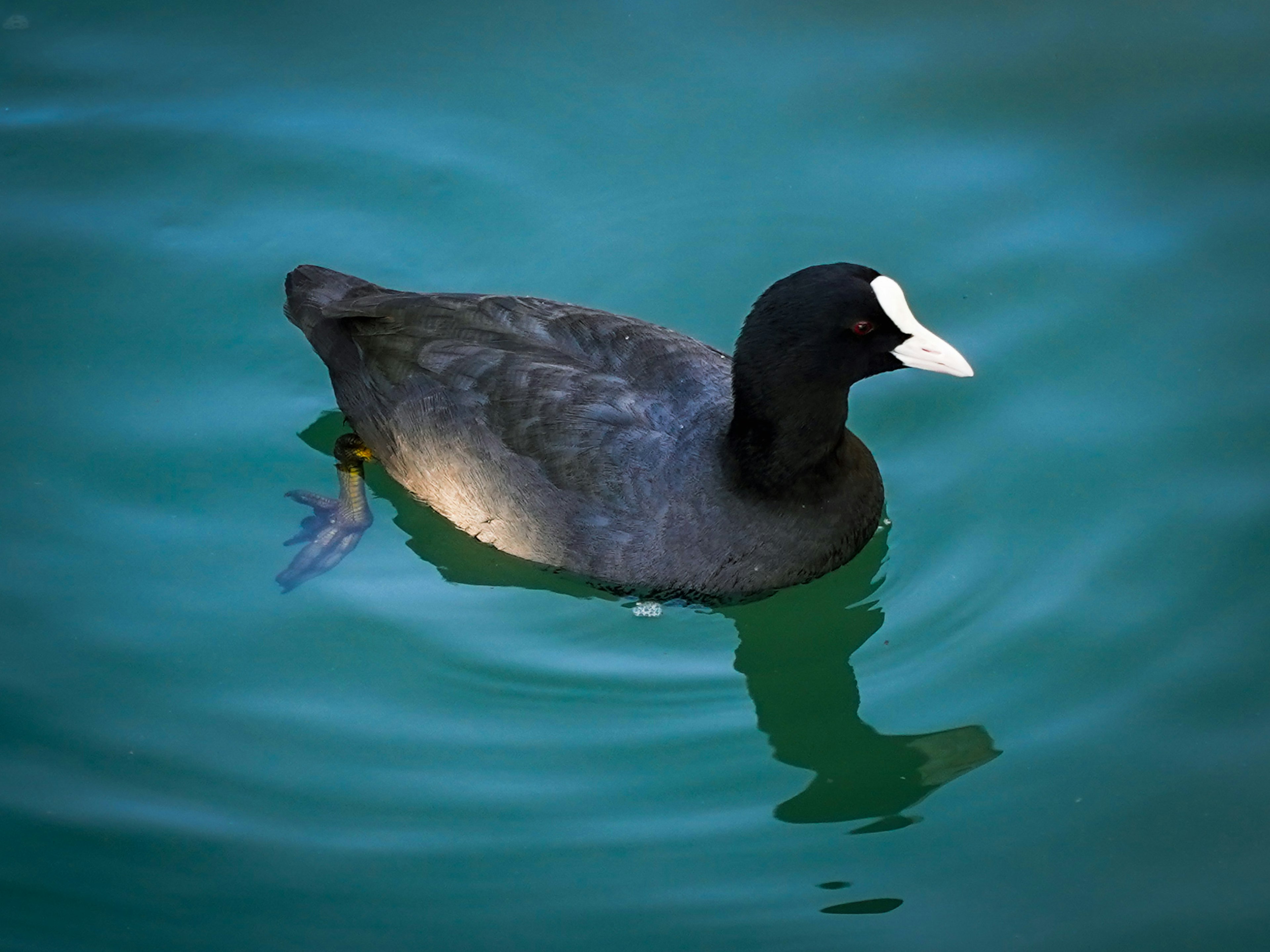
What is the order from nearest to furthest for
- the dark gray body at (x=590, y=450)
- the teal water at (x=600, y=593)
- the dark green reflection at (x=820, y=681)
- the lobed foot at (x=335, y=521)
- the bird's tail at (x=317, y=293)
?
the teal water at (x=600, y=593) → the dark green reflection at (x=820, y=681) → the dark gray body at (x=590, y=450) → the lobed foot at (x=335, y=521) → the bird's tail at (x=317, y=293)

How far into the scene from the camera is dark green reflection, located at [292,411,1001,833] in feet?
16.8

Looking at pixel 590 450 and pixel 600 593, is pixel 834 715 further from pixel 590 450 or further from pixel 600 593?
pixel 590 450

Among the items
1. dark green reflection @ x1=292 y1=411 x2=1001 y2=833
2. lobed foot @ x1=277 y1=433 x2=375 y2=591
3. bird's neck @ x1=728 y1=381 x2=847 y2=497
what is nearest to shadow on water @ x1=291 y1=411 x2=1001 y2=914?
dark green reflection @ x1=292 y1=411 x2=1001 y2=833

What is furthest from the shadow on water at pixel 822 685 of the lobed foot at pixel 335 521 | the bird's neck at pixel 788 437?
the bird's neck at pixel 788 437

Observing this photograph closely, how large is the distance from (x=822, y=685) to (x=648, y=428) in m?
1.19

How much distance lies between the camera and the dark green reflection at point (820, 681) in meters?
5.12

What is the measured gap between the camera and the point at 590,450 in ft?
17.9

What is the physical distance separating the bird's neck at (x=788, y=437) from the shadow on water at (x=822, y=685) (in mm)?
511

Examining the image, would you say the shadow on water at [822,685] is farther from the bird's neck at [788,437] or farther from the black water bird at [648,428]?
the bird's neck at [788,437]

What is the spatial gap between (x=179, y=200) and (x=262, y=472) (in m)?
1.93

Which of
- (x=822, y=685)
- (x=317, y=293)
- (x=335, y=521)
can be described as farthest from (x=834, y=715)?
(x=317, y=293)

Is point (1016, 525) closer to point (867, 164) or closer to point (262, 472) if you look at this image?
point (867, 164)

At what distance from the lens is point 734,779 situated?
203 inches

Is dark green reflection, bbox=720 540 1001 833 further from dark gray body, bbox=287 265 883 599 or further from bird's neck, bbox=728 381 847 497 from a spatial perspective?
bird's neck, bbox=728 381 847 497
